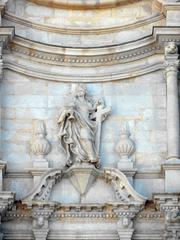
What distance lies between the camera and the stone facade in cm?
1742

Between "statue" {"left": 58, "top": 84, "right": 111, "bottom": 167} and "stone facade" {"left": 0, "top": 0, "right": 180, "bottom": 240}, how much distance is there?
0.02 meters

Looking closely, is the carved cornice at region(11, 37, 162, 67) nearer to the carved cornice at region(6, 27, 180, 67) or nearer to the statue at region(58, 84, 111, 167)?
the carved cornice at region(6, 27, 180, 67)

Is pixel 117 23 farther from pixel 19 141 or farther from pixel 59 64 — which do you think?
pixel 19 141

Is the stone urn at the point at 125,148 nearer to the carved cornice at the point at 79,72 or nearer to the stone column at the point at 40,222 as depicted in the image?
the carved cornice at the point at 79,72

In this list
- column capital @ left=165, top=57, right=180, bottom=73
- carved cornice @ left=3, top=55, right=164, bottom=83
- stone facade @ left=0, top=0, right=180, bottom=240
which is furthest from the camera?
carved cornice @ left=3, top=55, right=164, bottom=83

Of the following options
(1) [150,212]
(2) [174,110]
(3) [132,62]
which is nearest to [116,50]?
(3) [132,62]

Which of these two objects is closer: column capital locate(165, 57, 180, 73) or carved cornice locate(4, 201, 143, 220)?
carved cornice locate(4, 201, 143, 220)

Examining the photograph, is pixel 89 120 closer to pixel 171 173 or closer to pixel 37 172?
pixel 37 172

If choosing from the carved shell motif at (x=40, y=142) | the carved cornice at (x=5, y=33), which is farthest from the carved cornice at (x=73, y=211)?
the carved cornice at (x=5, y=33)

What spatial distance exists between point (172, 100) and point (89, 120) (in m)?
1.41

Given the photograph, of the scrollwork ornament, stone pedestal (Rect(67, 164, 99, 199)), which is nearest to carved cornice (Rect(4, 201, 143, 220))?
stone pedestal (Rect(67, 164, 99, 199))

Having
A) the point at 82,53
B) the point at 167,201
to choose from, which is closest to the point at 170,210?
the point at 167,201

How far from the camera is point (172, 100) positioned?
1805cm

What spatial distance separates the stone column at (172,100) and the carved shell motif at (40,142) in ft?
6.61
